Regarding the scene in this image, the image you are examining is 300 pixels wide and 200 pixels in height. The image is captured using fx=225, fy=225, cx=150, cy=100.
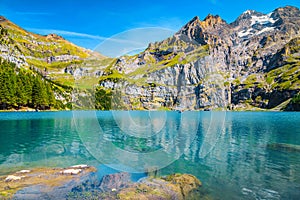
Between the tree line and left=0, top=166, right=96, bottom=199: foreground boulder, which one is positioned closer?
left=0, top=166, right=96, bottom=199: foreground boulder

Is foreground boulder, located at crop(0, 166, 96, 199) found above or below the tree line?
below

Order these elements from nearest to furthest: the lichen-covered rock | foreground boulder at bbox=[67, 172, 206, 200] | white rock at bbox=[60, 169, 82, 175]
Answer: foreground boulder at bbox=[67, 172, 206, 200] → the lichen-covered rock → white rock at bbox=[60, 169, 82, 175]

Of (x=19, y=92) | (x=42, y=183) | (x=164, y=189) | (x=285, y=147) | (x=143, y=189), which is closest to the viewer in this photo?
(x=143, y=189)

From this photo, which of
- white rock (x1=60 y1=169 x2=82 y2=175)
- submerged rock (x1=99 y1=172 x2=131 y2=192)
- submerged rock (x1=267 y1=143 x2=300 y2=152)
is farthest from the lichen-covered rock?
submerged rock (x1=267 y1=143 x2=300 y2=152)

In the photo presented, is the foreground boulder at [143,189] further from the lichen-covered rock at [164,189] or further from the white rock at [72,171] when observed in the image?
the white rock at [72,171]

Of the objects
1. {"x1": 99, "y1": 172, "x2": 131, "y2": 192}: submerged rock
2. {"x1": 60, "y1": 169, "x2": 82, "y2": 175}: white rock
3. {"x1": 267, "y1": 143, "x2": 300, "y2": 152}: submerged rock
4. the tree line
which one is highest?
the tree line

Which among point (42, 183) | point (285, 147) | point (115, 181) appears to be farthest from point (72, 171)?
point (285, 147)

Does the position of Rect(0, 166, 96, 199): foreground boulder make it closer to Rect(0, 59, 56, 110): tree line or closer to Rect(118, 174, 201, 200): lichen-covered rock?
Rect(118, 174, 201, 200): lichen-covered rock

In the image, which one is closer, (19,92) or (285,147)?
(285,147)

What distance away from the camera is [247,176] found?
2669cm

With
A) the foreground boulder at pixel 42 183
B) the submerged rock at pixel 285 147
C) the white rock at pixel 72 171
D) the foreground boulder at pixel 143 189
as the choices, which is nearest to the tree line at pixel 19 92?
the foreground boulder at pixel 42 183

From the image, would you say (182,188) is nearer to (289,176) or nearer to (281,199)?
(281,199)

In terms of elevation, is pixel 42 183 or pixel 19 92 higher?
pixel 19 92

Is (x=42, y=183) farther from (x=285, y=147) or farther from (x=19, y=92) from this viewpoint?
(x=19, y=92)
